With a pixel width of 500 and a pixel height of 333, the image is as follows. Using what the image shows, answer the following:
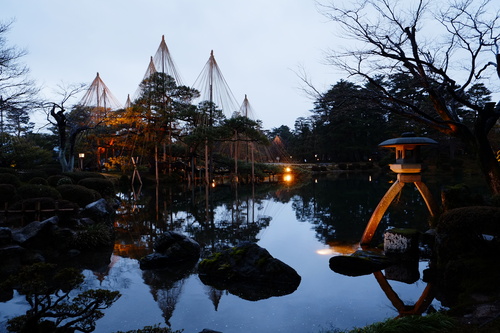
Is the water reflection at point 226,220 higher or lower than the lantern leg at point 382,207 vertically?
lower

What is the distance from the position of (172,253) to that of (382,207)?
17.6 ft

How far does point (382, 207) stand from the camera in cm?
811

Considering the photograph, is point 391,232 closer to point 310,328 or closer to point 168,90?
point 310,328

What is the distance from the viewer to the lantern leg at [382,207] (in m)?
7.98

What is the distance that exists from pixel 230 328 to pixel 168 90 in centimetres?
2726

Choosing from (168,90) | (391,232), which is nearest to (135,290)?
(391,232)

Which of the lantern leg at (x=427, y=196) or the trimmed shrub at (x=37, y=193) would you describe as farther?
the trimmed shrub at (x=37, y=193)

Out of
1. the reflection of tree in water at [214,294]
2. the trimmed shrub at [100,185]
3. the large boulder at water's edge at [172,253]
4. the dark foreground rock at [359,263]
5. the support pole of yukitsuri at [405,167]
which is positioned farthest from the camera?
the trimmed shrub at [100,185]

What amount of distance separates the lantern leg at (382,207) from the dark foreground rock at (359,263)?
1.09 metres

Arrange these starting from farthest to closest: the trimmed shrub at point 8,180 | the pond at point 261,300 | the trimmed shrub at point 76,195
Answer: the trimmed shrub at point 8,180
the trimmed shrub at point 76,195
the pond at point 261,300

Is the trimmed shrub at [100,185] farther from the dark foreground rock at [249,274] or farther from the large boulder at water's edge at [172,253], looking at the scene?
the dark foreground rock at [249,274]

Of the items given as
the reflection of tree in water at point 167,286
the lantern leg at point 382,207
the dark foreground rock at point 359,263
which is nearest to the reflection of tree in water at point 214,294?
the reflection of tree in water at point 167,286

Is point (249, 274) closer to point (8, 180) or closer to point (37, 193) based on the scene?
point (37, 193)

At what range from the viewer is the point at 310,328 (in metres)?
4.70
